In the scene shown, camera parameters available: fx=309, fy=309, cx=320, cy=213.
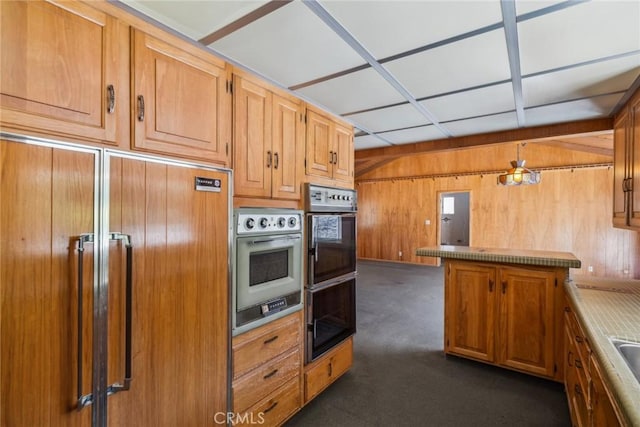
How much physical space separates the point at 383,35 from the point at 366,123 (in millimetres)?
1763

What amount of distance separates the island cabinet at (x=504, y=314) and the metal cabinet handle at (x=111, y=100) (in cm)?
289

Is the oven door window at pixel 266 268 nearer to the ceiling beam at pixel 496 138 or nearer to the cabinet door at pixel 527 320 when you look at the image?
the cabinet door at pixel 527 320

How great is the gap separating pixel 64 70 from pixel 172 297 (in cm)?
95

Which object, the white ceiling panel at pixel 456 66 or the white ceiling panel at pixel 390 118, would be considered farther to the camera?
the white ceiling panel at pixel 390 118

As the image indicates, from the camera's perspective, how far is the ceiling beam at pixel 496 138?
320cm

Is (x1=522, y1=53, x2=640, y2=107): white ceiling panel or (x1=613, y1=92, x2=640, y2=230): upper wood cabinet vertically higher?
(x1=522, y1=53, x2=640, y2=107): white ceiling panel

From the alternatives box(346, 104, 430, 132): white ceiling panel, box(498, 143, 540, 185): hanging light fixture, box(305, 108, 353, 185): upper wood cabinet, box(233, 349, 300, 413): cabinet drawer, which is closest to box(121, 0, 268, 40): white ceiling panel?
box(305, 108, 353, 185): upper wood cabinet

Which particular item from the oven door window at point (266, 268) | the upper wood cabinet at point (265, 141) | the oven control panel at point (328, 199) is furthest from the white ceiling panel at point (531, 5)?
the oven door window at point (266, 268)

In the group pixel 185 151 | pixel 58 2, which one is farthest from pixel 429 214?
pixel 58 2

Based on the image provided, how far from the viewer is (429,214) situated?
319 inches

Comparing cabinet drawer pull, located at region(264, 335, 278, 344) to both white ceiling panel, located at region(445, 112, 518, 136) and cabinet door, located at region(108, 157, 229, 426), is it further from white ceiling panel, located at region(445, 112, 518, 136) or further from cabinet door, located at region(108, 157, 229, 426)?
white ceiling panel, located at region(445, 112, 518, 136)

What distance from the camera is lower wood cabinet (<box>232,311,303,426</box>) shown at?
5.58 feet

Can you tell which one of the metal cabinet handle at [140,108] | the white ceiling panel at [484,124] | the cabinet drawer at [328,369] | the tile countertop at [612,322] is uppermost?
the white ceiling panel at [484,124]

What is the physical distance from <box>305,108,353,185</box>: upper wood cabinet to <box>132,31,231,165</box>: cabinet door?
0.72 metres
